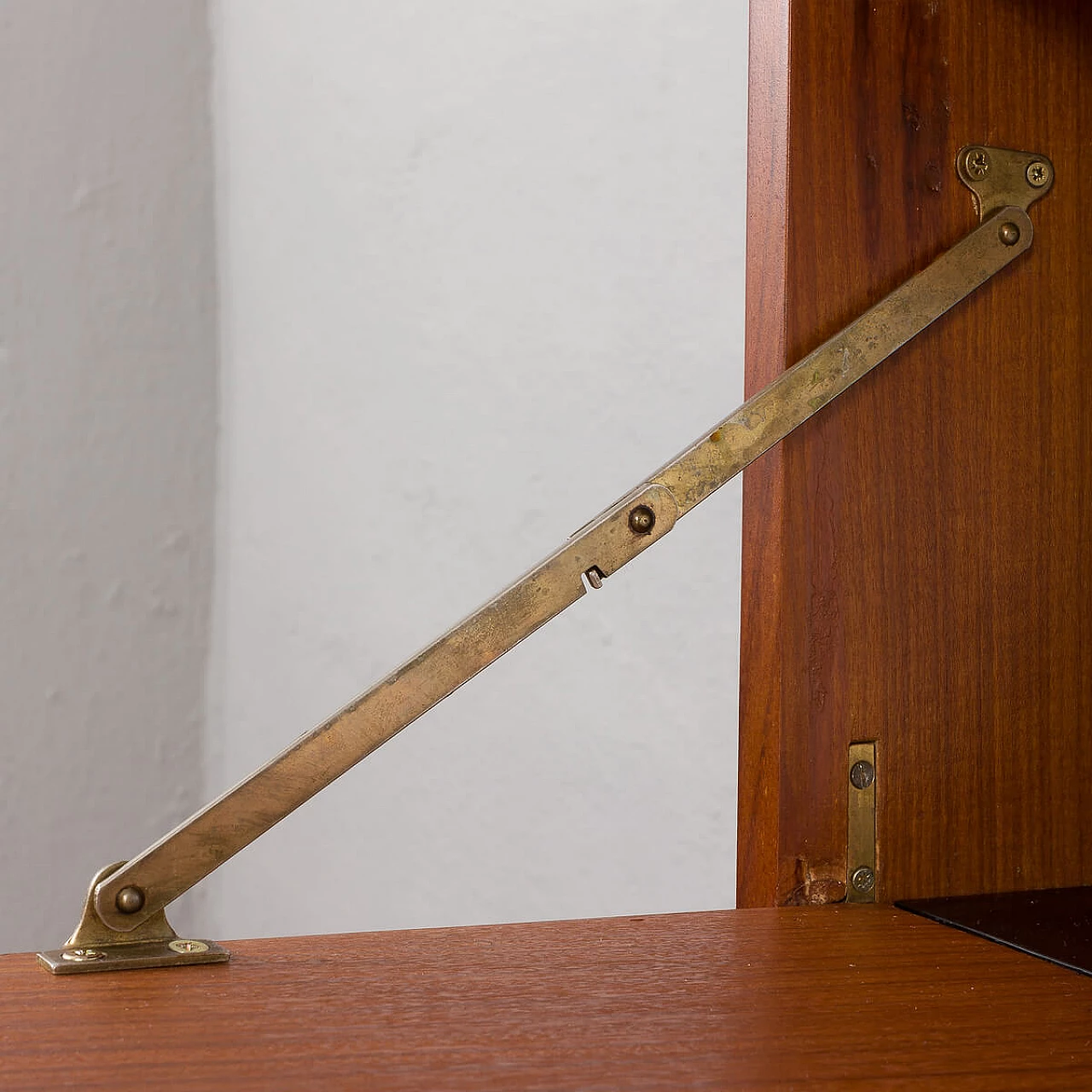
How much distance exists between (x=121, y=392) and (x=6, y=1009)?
55.4 inches

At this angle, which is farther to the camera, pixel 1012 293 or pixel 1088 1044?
pixel 1012 293

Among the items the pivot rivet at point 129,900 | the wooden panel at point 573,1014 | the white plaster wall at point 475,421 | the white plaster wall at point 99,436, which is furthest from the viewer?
the white plaster wall at point 99,436

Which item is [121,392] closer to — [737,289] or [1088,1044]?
[737,289]

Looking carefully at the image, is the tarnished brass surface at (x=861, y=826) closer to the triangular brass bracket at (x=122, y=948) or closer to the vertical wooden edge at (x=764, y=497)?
the vertical wooden edge at (x=764, y=497)

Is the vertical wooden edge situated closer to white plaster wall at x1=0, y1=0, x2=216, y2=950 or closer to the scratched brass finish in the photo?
the scratched brass finish

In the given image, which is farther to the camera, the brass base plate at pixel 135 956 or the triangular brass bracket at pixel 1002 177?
the triangular brass bracket at pixel 1002 177

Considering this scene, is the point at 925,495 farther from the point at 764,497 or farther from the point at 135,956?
the point at 135,956

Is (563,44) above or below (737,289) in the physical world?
above

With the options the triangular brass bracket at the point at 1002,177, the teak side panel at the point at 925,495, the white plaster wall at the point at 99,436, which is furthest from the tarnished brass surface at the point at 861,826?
the white plaster wall at the point at 99,436

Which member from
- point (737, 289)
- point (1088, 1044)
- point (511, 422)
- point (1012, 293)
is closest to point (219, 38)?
point (511, 422)

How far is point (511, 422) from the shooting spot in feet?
4.29

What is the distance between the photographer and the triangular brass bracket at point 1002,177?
0.58 meters

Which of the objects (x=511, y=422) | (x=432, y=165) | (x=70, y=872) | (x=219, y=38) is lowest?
(x=70, y=872)

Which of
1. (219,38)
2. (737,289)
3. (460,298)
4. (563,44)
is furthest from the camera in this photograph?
(219,38)
